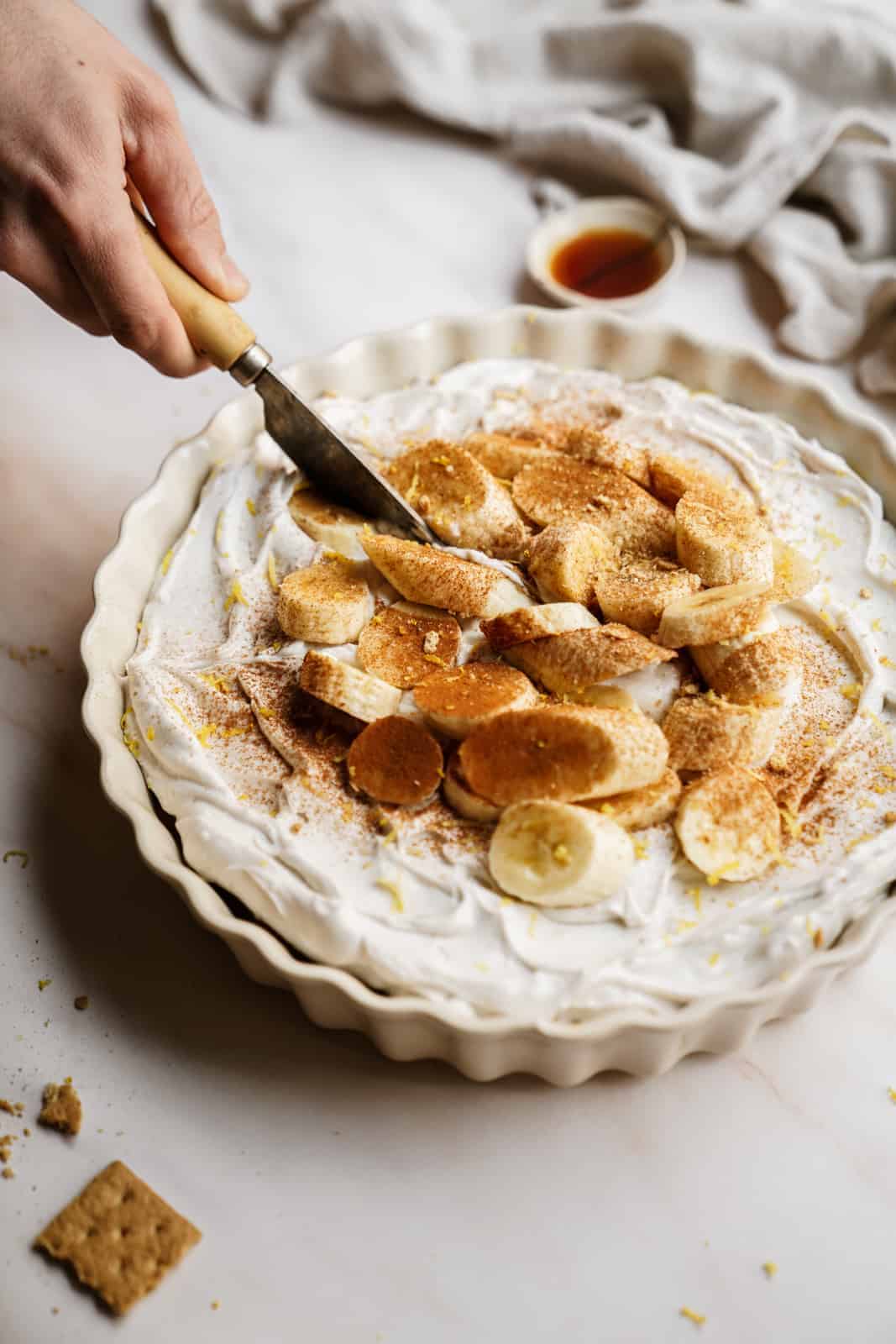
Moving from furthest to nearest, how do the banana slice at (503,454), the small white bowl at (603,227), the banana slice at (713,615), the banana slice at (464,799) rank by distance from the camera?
the small white bowl at (603,227) → the banana slice at (503,454) → the banana slice at (713,615) → the banana slice at (464,799)

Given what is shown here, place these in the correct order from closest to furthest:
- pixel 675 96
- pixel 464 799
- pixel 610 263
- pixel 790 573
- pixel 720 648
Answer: pixel 464 799
pixel 720 648
pixel 790 573
pixel 610 263
pixel 675 96

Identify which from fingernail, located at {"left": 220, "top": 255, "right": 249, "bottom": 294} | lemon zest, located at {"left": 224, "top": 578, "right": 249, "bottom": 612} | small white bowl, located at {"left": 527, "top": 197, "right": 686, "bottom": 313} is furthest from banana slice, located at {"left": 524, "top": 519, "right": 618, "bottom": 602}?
small white bowl, located at {"left": 527, "top": 197, "right": 686, "bottom": 313}

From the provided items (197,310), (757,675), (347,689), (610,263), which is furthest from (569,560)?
(610,263)

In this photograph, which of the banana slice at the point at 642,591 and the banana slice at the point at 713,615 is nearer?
the banana slice at the point at 713,615

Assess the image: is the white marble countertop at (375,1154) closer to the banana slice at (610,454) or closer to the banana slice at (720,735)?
the banana slice at (720,735)

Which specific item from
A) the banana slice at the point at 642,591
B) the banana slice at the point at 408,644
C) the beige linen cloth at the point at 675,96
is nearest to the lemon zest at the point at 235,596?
the banana slice at the point at 408,644

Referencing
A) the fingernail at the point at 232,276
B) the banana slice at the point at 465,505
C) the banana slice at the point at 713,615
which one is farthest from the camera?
the banana slice at the point at 465,505

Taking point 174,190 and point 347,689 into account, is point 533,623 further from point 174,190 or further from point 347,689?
point 174,190
